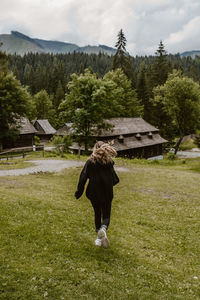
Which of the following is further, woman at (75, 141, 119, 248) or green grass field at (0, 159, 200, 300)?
woman at (75, 141, 119, 248)

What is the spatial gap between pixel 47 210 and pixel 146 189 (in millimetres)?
8449

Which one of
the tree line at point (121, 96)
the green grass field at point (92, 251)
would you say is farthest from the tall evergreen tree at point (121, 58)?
the green grass field at point (92, 251)

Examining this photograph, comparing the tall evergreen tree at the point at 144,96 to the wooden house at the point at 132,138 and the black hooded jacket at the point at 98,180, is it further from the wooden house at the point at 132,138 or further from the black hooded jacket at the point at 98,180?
the black hooded jacket at the point at 98,180

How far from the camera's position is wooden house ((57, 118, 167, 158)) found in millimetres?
41125

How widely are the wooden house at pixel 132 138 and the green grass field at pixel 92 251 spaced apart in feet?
91.5

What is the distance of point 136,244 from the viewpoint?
767 cm

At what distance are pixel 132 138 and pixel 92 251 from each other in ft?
129

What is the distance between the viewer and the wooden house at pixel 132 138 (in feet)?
135

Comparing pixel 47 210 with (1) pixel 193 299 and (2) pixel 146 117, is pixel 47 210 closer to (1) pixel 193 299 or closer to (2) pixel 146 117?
(1) pixel 193 299

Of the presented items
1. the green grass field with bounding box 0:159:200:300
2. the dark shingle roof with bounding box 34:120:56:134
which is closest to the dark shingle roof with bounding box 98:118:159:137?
the green grass field with bounding box 0:159:200:300

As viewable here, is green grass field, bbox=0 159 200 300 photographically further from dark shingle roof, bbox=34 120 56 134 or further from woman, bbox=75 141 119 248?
dark shingle roof, bbox=34 120 56 134

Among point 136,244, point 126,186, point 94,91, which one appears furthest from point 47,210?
point 94,91

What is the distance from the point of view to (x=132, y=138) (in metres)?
45.0

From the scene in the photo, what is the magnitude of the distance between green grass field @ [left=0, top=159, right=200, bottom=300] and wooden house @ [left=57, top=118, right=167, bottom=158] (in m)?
27.9
